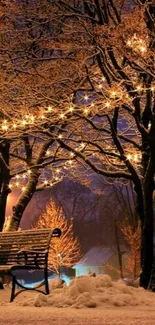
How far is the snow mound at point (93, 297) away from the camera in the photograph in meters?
6.45

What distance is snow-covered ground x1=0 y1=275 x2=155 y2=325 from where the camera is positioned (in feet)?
17.4

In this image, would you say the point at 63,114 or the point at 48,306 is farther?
the point at 63,114

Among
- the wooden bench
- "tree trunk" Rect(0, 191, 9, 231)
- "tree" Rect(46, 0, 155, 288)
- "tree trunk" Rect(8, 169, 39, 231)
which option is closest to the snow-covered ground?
the wooden bench

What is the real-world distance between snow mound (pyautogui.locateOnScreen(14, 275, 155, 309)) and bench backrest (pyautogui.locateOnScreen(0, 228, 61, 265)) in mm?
1468

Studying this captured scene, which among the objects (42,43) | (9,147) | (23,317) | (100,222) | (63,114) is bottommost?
(23,317)

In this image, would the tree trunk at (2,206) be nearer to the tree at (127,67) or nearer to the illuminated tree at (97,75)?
the illuminated tree at (97,75)

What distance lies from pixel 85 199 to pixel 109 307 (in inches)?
1826

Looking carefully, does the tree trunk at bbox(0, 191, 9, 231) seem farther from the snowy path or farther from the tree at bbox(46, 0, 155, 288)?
the snowy path

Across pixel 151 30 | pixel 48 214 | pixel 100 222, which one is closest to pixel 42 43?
pixel 151 30

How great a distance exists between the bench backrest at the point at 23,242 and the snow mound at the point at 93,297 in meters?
1.47

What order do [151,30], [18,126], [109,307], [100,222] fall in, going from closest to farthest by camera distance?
[109,307] → [151,30] → [18,126] → [100,222]

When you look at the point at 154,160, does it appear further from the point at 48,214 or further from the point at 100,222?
the point at 100,222

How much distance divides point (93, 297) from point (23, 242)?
8.81 feet

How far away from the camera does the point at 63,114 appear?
34.3ft
